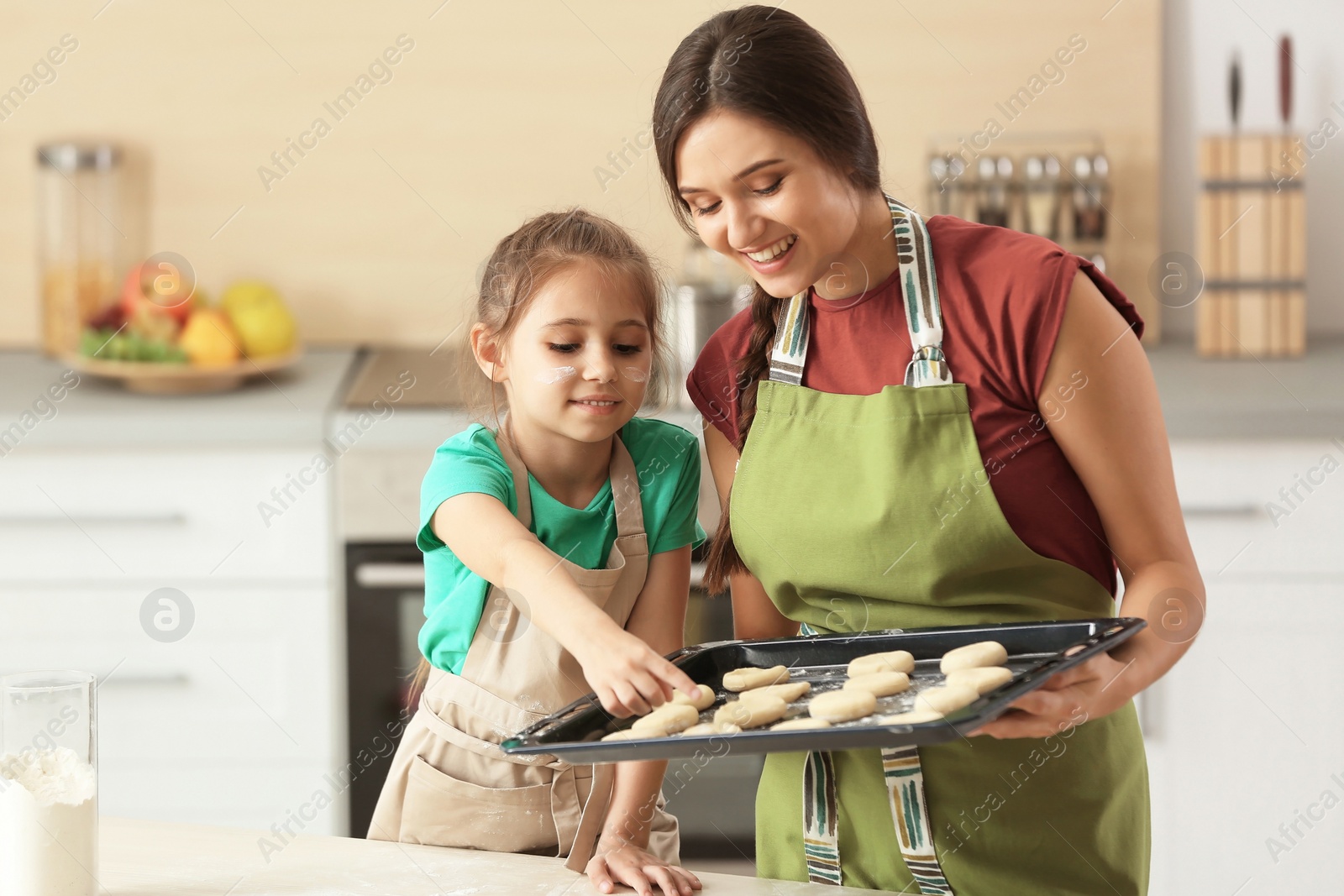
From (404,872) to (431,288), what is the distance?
1683 millimetres

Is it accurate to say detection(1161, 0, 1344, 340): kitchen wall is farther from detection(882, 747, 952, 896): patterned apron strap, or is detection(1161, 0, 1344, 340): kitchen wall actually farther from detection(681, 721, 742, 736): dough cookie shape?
detection(681, 721, 742, 736): dough cookie shape

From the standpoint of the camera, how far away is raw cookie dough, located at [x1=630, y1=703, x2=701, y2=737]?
824 mm

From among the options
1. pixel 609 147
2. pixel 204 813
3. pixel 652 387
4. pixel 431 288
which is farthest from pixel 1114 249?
pixel 204 813

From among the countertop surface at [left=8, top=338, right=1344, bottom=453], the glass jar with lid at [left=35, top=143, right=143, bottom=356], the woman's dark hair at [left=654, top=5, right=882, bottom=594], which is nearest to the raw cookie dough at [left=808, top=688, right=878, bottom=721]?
the woman's dark hair at [left=654, top=5, right=882, bottom=594]

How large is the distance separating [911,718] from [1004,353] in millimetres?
318

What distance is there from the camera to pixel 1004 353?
97 cm

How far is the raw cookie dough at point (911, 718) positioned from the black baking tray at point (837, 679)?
0.03ft

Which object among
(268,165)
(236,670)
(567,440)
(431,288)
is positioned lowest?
(236,670)

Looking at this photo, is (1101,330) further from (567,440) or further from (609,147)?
(609,147)

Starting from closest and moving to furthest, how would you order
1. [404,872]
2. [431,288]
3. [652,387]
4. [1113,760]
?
1. [404,872]
2. [1113,760]
3. [652,387]
4. [431,288]

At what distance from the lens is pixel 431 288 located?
246cm

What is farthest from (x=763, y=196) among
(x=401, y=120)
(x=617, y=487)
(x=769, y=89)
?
(x=401, y=120)

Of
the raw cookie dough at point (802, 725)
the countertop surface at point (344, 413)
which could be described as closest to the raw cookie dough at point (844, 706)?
the raw cookie dough at point (802, 725)

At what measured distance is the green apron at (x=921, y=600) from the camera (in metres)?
0.99
